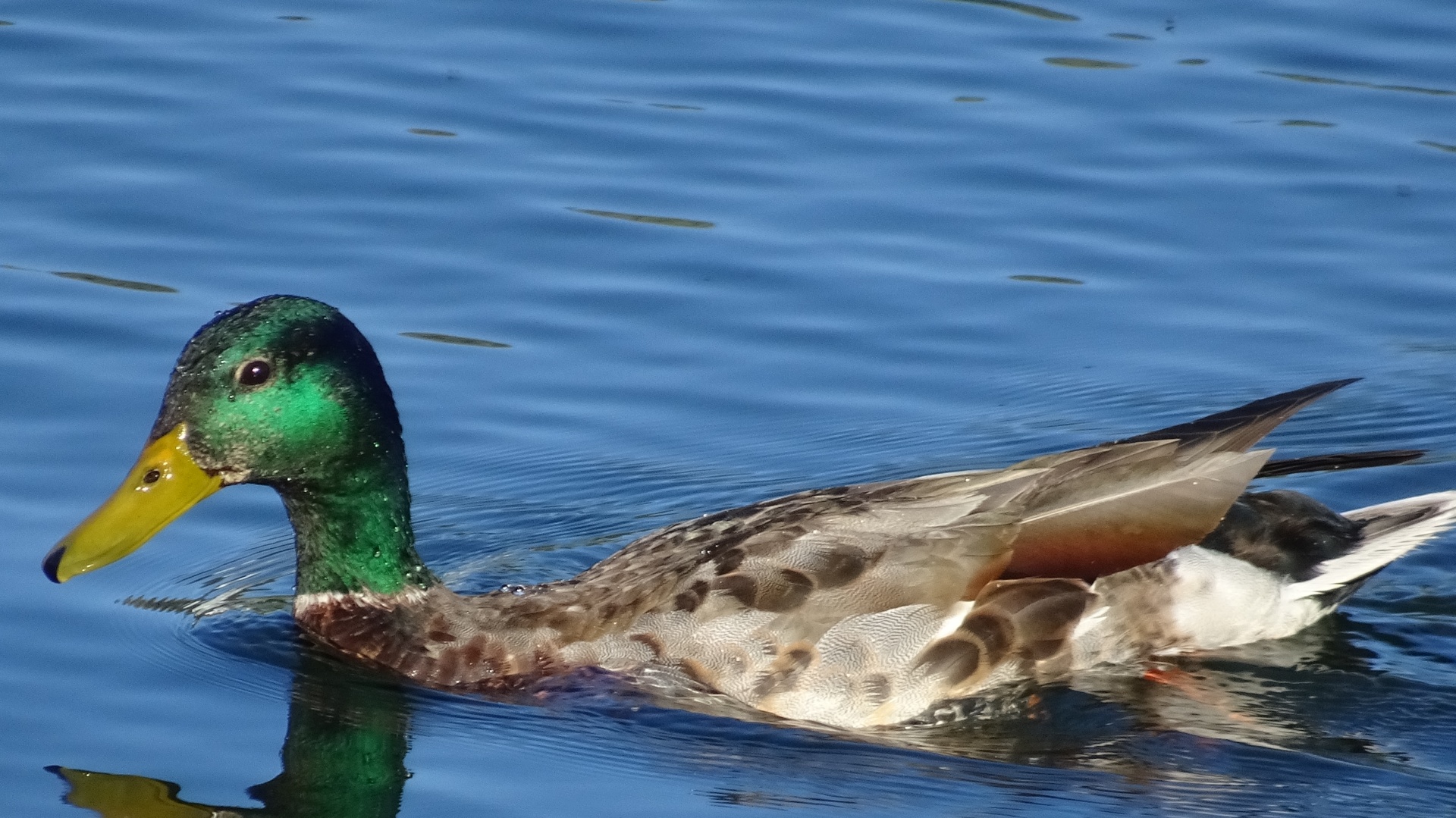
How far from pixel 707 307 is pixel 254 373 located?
3.23 m

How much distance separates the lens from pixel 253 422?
7.32 metres

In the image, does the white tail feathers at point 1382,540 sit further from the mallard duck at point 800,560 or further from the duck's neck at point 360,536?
the duck's neck at point 360,536

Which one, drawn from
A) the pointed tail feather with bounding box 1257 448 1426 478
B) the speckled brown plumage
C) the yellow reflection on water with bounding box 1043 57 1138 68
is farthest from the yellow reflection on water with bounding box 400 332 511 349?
the yellow reflection on water with bounding box 1043 57 1138 68

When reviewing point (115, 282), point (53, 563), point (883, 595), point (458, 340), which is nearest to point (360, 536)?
point (53, 563)

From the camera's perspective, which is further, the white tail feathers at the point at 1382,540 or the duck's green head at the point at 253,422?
the white tail feathers at the point at 1382,540

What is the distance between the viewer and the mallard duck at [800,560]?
715cm

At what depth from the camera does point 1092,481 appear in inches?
292

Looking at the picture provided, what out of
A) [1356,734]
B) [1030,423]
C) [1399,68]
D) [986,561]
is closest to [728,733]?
[986,561]

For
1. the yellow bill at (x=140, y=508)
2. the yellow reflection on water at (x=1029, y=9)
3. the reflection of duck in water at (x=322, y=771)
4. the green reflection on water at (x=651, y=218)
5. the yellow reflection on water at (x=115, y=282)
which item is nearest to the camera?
the reflection of duck in water at (x=322, y=771)

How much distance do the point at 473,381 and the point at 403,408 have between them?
357mm

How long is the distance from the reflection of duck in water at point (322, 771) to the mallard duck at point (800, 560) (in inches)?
8.7

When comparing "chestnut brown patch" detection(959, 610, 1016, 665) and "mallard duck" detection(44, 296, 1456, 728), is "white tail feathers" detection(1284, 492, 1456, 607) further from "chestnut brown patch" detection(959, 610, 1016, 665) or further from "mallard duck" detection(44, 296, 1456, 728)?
"chestnut brown patch" detection(959, 610, 1016, 665)

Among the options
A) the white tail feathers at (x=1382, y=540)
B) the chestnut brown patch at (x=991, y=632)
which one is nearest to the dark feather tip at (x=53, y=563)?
the chestnut brown patch at (x=991, y=632)

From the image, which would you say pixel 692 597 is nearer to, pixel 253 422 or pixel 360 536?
pixel 360 536
